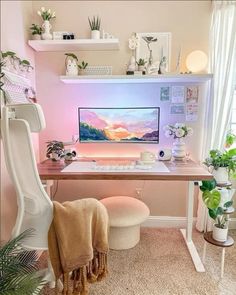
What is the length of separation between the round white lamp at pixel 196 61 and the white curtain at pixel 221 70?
0.23ft

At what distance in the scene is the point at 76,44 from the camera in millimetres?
2225

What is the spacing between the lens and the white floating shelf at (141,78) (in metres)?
2.14

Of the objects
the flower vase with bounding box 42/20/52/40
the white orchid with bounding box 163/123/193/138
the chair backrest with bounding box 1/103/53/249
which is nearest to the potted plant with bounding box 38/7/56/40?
the flower vase with bounding box 42/20/52/40

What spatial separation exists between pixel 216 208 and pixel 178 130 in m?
0.80

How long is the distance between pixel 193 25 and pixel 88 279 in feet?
7.88

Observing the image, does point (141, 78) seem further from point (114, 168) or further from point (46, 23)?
point (46, 23)

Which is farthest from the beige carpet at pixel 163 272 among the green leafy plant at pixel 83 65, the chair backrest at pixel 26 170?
the green leafy plant at pixel 83 65

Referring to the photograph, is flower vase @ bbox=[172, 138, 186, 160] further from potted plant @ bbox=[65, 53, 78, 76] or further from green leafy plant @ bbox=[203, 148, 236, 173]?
potted plant @ bbox=[65, 53, 78, 76]

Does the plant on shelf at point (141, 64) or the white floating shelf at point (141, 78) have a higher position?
Result: the plant on shelf at point (141, 64)

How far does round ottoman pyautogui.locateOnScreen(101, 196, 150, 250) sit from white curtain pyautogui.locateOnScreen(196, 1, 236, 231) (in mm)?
940

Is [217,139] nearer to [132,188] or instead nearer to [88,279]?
[132,188]

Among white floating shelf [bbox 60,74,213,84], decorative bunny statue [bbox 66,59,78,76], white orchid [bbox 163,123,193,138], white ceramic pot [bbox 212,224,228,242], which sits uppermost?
decorative bunny statue [bbox 66,59,78,76]

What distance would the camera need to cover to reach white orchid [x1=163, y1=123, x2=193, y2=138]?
2.24 m

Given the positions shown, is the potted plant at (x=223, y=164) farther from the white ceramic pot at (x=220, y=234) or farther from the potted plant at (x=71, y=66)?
the potted plant at (x=71, y=66)
